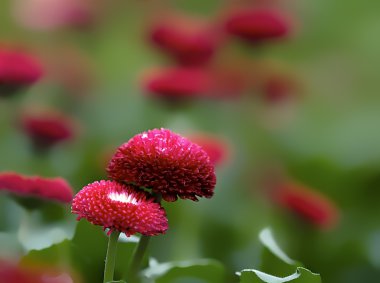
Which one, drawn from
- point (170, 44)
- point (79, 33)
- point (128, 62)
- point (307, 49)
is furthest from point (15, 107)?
point (307, 49)

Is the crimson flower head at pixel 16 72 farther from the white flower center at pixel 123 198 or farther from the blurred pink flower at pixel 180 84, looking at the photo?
the white flower center at pixel 123 198

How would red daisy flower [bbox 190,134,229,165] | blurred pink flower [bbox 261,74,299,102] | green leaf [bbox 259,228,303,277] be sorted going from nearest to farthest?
green leaf [bbox 259,228,303,277]
red daisy flower [bbox 190,134,229,165]
blurred pink flower [bbox 261,74,299,102]

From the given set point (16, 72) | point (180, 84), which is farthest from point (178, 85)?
point (16, 72)

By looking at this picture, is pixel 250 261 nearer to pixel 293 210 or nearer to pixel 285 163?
pixel 293 210

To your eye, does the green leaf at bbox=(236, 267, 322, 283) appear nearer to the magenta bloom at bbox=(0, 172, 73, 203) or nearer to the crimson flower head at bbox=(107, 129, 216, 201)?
the crimson flower head at bbox=(107, 129, 216, 201)

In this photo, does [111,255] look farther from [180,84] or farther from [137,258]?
[180,84]

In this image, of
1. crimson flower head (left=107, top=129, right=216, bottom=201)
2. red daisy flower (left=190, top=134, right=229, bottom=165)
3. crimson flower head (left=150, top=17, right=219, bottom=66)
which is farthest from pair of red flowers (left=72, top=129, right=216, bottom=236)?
crimson flower head (left=150, top=17, right=219, bottom=66)
